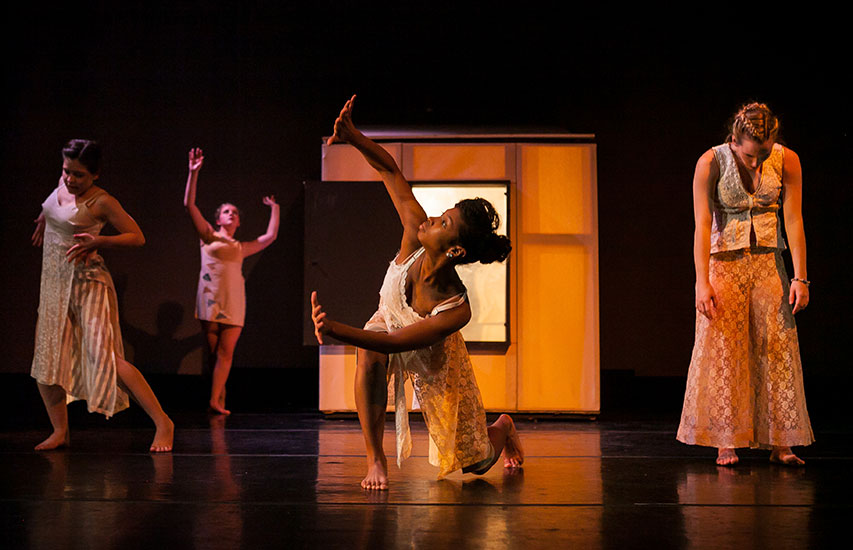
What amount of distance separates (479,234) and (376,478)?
90 cm

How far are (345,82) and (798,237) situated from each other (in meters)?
4.15

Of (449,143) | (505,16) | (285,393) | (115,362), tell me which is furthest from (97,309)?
(505,16)

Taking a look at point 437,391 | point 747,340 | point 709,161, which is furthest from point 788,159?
point 437,391

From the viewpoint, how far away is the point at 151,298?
682cm

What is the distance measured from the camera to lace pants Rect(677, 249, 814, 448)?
346cm

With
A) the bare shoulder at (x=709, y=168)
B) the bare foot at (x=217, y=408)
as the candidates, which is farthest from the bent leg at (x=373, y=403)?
the bare foot at (x=217, y=408)

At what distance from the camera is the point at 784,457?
11.5 feet

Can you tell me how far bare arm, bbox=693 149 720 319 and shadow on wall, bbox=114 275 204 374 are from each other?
4423 millimetres

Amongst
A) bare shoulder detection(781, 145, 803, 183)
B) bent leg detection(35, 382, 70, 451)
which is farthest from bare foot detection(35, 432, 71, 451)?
bare shoulder detection(781, 145, 803, 183)

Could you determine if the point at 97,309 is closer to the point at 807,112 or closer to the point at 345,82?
the point at 345,82

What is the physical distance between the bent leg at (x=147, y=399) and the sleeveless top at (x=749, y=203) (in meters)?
2.56

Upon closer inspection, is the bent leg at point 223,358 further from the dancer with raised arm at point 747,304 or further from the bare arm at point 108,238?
the dancer with raised arm at point 747,304

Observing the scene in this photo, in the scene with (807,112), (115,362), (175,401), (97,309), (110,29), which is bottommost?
(175,401)

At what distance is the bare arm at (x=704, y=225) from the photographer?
3510mm
